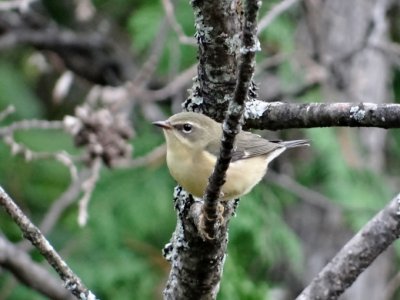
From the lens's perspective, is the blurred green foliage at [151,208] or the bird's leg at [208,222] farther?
the blurred green foliage at [151,208]

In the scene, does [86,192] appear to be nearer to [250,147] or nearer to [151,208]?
[250,147]

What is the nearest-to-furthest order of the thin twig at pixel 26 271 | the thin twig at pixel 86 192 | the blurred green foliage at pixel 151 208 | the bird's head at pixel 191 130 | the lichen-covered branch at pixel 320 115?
the lichen-covered branch at pixel 320 115 < the bird's head at pixel 191 130 < the thin twig at pixel 86 192 < the thin twig at pixel 26 271 < the blurred green foliage at pixel 151 208

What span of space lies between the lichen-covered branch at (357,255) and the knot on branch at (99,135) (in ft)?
4.50

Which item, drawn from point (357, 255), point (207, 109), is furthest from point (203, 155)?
point (357, 255)

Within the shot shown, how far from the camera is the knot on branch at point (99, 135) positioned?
3.77 m

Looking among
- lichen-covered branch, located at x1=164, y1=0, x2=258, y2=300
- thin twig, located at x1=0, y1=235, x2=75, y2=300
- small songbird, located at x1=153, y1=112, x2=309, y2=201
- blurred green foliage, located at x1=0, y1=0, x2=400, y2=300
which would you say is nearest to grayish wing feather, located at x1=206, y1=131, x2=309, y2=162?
small songbird, located at x1=153, y1=112, x2=309, y2=201

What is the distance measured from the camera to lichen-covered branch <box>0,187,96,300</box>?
2254 millimetres

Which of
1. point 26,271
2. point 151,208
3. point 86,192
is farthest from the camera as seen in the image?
point 151,208

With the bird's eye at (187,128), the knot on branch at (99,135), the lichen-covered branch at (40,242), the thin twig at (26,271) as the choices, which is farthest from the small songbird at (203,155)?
the thin twig at (26,271)

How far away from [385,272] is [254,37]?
454 cm

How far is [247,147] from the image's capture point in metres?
3.13

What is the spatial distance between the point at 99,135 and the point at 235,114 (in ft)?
6.49

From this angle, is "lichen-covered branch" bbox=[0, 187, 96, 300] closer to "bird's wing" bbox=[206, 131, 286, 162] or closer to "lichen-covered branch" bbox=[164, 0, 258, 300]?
"lichen-covered branch" bbox=[164, 0, 258, 300]

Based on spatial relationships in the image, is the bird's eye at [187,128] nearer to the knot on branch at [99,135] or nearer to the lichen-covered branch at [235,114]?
the lichen-covered branch at [235,114]
